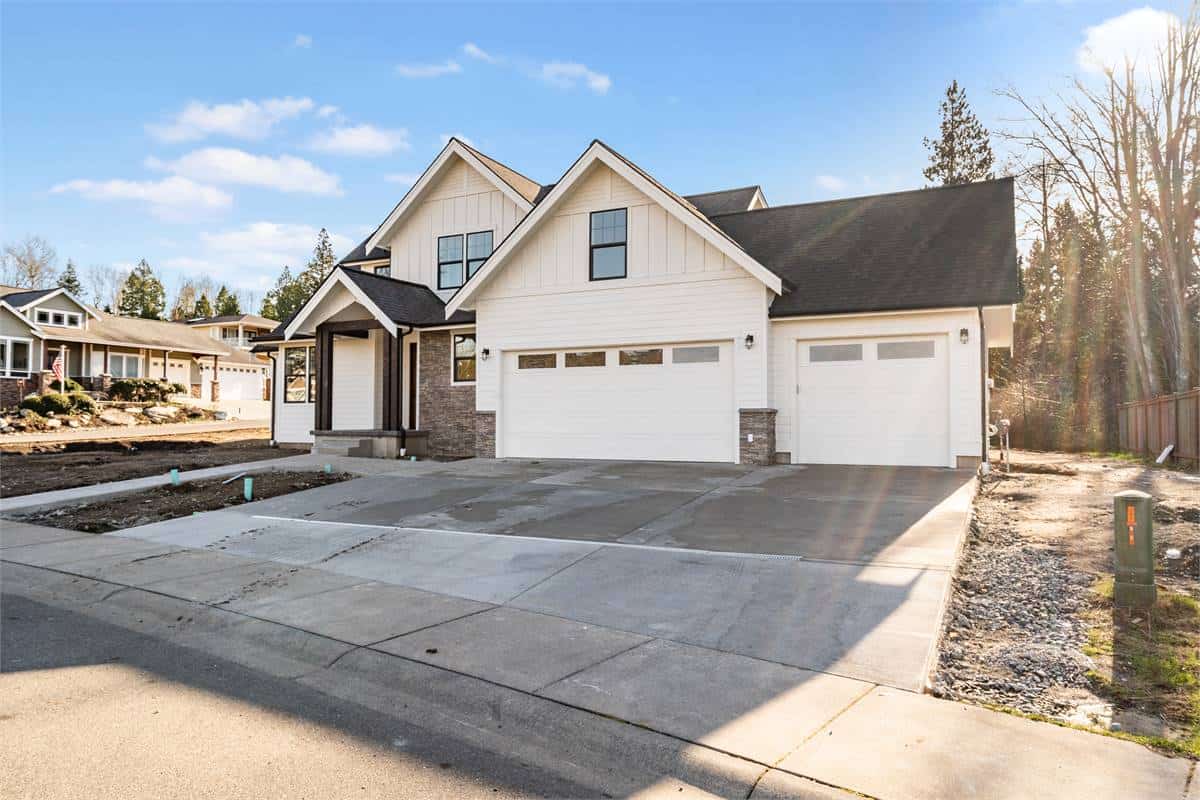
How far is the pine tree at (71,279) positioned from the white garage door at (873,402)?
3205 inches

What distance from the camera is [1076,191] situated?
85.8 ft

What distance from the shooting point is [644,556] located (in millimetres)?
7012

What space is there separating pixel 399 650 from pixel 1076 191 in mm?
29905

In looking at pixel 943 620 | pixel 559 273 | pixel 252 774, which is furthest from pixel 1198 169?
pixel 252 774

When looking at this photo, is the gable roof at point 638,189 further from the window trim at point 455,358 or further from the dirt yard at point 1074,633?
the dirt yard at point 1074,633

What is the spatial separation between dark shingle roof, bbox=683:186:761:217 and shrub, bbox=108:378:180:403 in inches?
1225

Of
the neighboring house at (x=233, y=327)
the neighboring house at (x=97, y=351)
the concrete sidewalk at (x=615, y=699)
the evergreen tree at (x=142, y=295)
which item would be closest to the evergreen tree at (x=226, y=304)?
the evergreen tree at (x=142, y=295)

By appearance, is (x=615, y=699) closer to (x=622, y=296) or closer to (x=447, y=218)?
(x=622, y=296)

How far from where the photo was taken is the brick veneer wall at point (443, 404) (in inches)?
722

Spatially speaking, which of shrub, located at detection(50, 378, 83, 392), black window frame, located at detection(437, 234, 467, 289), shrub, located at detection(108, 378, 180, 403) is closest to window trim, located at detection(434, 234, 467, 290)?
black window frame, located at detection(437, 234, 467, 289)

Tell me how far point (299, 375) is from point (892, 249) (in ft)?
55.4

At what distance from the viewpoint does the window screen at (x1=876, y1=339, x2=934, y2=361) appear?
1355 cm

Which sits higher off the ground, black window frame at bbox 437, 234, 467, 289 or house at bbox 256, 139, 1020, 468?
black window frame at bbox 437, 234, 467, 289

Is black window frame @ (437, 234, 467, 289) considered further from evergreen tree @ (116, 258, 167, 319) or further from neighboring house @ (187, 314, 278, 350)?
evergreen tree @ (116, 258, 167, 319)
